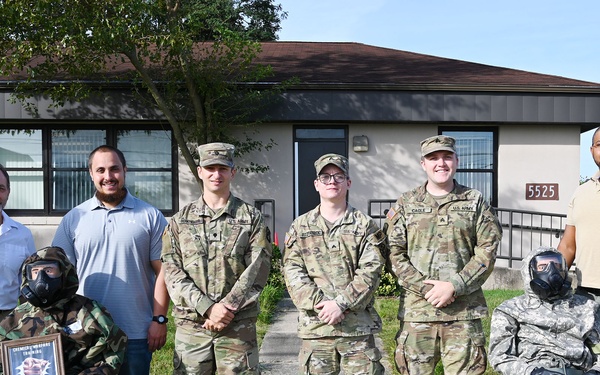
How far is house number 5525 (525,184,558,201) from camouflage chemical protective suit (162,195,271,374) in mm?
8210

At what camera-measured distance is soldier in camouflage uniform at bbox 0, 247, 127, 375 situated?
3383 millimetres

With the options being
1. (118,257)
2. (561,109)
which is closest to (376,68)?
(561,109)

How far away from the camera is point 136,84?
391 inches

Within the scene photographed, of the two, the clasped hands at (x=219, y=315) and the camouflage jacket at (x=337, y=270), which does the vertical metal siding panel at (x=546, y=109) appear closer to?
the camouflage jacket at (x=337, y=270)

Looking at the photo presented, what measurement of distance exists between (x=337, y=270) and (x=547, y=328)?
4.38 feet

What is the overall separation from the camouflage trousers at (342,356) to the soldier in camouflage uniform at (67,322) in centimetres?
120

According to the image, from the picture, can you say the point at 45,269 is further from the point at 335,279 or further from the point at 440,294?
the point at 440,294

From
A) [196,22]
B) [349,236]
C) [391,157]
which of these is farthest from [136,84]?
[349,236]

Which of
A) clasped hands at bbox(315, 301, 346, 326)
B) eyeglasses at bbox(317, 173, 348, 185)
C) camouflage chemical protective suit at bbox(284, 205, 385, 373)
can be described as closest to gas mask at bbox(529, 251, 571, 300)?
camouflage chemical protective suit at bbox(284, 205, 385, 373)

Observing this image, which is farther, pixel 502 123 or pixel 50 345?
pixel 502 123

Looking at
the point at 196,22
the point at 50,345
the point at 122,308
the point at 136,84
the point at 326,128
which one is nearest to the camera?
the point at 50,345

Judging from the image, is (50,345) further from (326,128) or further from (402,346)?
(326,128)

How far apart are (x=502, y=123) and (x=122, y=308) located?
335 inches

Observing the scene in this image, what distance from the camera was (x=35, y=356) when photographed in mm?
3307
